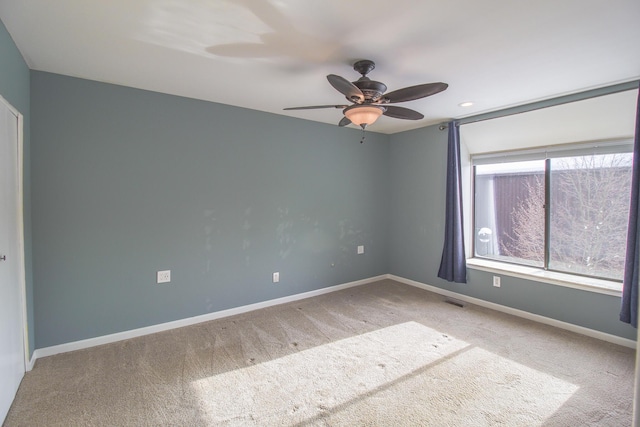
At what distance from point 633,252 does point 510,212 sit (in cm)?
134

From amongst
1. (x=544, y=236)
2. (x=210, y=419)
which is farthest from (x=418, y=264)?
(x=210, y=419)

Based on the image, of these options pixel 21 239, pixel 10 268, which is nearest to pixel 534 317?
pixel 10 268

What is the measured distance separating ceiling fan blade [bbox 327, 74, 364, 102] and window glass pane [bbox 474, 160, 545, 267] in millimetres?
2697

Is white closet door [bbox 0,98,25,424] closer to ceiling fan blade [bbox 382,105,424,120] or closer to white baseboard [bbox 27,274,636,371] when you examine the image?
Answer: white baseboard [bbox 27,274,636,371]

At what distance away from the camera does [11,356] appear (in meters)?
2.01

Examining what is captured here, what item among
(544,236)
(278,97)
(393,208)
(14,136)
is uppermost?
(278,97)

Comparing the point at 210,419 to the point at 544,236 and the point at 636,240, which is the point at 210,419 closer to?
the point at 636,240

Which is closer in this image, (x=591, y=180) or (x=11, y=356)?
(x=11, y=356)

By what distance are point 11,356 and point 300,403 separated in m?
1.91

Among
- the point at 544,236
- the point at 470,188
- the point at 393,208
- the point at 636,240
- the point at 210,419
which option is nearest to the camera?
the point at 210,419

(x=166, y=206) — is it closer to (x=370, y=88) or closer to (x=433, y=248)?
(x=370, y=88)

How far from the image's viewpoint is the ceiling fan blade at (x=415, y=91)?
2.09 meters

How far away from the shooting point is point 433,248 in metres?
4.40

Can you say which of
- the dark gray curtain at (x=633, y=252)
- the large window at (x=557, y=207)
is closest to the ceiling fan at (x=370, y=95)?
the dark gray curtain at (x=633, y=252)
